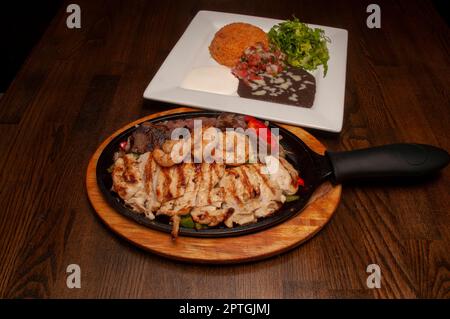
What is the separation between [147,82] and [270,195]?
1.58 metres

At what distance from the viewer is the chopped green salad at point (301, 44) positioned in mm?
3295

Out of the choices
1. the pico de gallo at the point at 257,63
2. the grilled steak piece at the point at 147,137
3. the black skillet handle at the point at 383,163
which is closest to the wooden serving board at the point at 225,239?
the black skillet handle at the point at 383,163

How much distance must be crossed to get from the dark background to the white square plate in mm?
2223

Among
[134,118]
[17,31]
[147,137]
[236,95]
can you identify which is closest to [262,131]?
[147,137]

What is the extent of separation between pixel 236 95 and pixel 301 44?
0.78 m

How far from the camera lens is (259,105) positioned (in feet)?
8.91

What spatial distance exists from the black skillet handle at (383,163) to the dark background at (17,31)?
393 cm

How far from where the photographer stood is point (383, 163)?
1.99 m

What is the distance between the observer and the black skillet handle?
199cm

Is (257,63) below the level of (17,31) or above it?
above

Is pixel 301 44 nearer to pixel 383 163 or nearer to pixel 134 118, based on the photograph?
pixel 134 118

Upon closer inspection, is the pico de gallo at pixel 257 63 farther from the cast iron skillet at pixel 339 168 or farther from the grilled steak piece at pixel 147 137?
the cast iron skillet at pixel 339 168

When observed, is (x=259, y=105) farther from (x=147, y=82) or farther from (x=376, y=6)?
(x=376, y=6)

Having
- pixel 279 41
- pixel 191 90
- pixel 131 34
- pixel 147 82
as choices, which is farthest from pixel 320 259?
pixel 131 34
